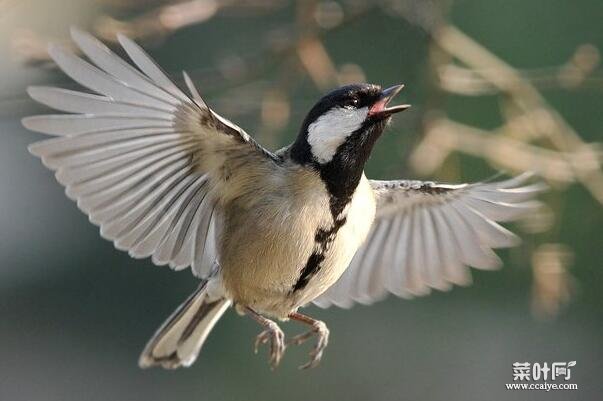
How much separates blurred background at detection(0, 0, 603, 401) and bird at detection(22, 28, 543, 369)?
0.37m

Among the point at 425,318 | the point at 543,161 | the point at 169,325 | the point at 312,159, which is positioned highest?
the point at 425,318

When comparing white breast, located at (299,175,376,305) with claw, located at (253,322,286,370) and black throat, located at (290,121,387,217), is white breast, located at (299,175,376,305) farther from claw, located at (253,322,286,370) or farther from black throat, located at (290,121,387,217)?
claw, located at (253,322,286,370)

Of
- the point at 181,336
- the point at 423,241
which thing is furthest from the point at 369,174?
the point at 181,336

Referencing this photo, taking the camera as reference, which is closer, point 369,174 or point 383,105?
point 383,105

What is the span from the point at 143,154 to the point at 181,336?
91cm

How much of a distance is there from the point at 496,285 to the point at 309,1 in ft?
11.7

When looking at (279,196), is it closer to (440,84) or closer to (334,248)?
(334,248)

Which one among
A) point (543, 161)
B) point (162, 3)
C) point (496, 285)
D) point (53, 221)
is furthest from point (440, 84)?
point (53, 221)

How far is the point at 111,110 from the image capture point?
306cm

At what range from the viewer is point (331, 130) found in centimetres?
331

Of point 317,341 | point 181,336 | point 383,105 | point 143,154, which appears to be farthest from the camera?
point 181,336

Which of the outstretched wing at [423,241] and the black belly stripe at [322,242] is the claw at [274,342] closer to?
the black belly stripe at [322,242]

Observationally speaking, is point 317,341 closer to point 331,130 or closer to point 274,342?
point 274,342

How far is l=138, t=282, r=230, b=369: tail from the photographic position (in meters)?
3.87
